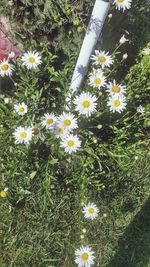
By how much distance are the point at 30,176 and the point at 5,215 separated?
1.06 feet

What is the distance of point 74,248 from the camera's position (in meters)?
3.12

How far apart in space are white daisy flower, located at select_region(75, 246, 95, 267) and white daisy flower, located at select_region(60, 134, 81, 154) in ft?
2.06

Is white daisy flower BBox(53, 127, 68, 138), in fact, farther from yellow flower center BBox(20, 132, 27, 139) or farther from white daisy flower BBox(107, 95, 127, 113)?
white daisy flower BBox(107, 95, 127, 113)

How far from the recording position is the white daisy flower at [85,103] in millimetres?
2855

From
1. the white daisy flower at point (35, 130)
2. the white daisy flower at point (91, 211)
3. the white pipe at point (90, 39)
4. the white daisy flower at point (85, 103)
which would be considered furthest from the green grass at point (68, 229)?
the white pipe at point (90, 39)

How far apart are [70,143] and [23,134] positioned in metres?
0.29

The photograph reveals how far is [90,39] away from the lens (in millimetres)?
2812

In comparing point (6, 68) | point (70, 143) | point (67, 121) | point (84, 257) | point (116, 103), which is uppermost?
point (6, 68)

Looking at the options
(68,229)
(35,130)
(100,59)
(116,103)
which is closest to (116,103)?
(116,103)

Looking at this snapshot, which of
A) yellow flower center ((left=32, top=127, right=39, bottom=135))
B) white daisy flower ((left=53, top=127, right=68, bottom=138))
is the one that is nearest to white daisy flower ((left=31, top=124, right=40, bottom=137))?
yellow flower center ((left=32, top=127, right=39, bottom=135))

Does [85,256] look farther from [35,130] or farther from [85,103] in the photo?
[85,103]

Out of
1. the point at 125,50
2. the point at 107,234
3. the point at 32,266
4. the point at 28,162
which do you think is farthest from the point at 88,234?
the point at 125,50

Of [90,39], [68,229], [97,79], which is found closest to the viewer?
[90,39]

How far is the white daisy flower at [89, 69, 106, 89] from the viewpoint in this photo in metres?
2.90
